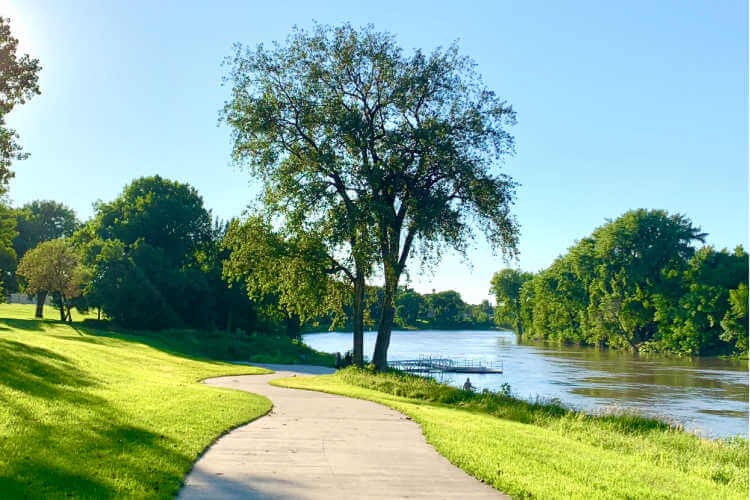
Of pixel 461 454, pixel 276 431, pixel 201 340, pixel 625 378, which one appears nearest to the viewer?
pixel 461 454

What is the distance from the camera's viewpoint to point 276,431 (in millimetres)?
11477

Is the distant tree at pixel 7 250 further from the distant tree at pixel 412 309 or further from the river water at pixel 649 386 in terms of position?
the distant tree at pixel 412 309

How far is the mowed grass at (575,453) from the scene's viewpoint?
27.2ft

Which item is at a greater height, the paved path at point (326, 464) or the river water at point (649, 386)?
the paved path at point (326, 464)

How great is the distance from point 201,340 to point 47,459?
146 feet

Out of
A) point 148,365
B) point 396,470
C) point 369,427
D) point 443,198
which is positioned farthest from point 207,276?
point 396,470

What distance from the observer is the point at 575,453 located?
10664mm

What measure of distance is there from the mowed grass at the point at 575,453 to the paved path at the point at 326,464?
0.52 meters

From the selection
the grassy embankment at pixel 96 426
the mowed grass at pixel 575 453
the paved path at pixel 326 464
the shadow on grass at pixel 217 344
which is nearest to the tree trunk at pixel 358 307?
the mowed grass at pixel 575 453

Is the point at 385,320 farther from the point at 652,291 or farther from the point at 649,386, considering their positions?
the point at 652,291

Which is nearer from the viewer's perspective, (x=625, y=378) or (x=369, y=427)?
(x=369, y=427)

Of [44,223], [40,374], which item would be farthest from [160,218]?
[40,374]

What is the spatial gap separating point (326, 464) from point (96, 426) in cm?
404

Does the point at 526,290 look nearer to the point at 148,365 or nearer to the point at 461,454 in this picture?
the point at 148,365
